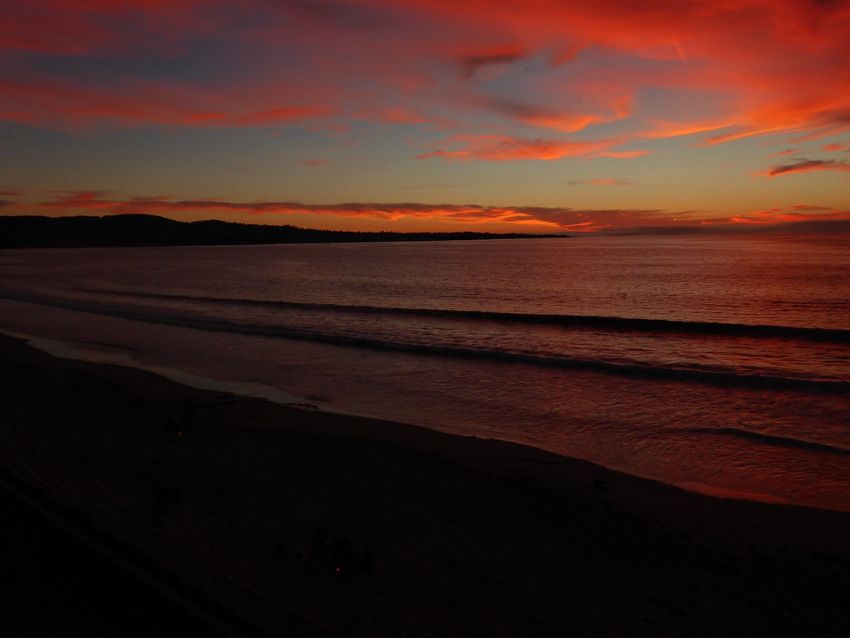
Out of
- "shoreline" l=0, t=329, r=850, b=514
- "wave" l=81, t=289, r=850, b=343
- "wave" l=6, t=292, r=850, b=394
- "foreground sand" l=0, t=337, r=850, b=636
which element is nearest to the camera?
"foreground sand" l=0, t=337, r=850, b=636

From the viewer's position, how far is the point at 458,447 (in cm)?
1024

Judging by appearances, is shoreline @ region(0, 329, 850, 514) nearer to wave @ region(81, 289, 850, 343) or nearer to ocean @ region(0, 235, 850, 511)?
ocean @ region(0, 235, 850, 511)

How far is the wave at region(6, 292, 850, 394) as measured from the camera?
50.9 ft

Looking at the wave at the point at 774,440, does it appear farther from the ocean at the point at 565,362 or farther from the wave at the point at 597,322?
the wave at the point at 597,322

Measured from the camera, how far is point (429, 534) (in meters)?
6.77

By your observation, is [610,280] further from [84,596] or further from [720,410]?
[84,596]

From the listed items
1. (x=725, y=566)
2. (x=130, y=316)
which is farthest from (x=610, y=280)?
(x=725, y=566)

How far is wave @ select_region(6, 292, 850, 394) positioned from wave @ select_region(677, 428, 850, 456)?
4505mm

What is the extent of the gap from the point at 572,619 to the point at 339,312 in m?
27.6

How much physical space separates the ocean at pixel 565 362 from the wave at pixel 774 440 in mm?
56

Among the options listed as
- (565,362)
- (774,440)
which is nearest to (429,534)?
(774,440)

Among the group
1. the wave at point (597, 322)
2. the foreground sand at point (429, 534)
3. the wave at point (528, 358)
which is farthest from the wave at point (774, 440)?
the wave at point (597, 322)

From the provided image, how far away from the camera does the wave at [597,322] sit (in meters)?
22.8

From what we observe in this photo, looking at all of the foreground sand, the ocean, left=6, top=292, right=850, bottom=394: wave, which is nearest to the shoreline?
the ocean
